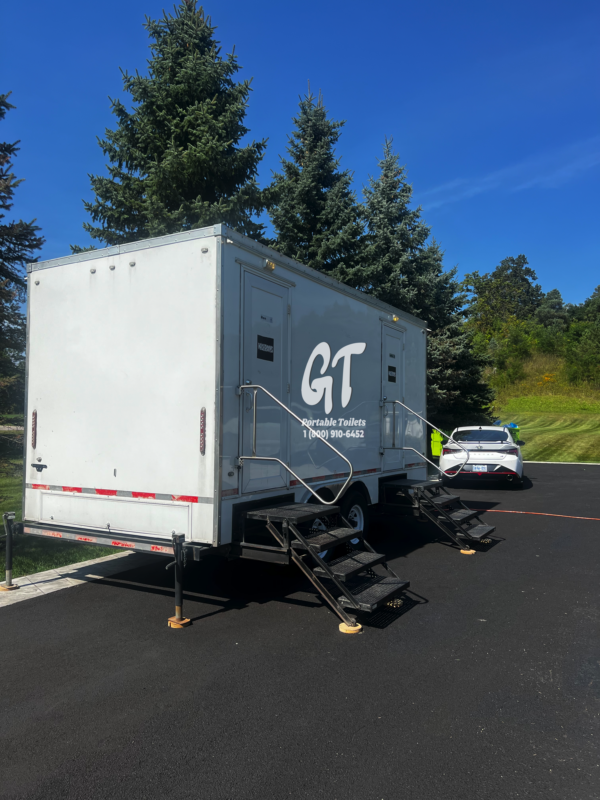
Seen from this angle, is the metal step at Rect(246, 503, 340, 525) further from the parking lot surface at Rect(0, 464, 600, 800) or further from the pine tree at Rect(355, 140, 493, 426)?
the pine tree at Rect(355, 140, 493, 426)

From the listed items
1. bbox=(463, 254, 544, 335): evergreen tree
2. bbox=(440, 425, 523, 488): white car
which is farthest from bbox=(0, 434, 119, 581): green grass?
bbox=(463, 254, 544, 335): evergreen tree

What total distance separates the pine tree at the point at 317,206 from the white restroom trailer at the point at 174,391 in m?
12.9

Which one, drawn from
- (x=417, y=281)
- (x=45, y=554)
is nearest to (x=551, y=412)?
(x=417, y=281)

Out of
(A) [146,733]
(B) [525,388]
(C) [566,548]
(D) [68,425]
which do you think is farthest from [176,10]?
(B) [525,388]

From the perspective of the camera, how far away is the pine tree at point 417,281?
1983 cm

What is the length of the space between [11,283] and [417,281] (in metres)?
12.2

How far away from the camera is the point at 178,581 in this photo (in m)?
5.17

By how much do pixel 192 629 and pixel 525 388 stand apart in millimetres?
45794

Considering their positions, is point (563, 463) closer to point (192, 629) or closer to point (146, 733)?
point (192, 629)

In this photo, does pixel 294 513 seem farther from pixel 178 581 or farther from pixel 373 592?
pixel 178 581

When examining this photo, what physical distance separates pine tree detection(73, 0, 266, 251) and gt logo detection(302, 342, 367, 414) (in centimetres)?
866

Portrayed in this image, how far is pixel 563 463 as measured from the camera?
21.7m

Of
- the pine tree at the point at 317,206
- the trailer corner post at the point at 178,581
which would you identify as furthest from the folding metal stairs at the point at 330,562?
the pine tree at the point at 317,206

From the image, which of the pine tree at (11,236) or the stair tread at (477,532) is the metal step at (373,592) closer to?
the stair tread at (477,532)
